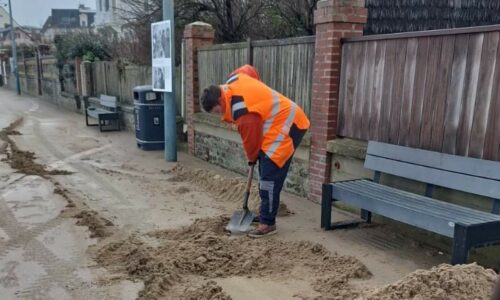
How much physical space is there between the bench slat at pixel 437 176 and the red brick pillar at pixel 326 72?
0.91m

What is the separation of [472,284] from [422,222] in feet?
3.46

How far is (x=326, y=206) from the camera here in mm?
5184

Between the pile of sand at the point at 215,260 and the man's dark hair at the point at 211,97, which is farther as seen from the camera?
the man's dark hair at the point at 211,97

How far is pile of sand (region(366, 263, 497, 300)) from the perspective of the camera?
3.00 metres

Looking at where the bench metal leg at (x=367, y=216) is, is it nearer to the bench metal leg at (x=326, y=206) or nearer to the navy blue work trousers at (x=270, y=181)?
the bench metal leg at (x=326, y=206)

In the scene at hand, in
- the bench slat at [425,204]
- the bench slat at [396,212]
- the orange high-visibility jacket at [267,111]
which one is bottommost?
the bench slat at [396,212]

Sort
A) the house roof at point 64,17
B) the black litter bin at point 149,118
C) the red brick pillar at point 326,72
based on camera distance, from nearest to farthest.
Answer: the red brick pillar at point 326,72
the black litter bin at point 149,118
the house roof at point 64,17

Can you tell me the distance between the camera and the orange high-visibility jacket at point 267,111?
16.1 ft

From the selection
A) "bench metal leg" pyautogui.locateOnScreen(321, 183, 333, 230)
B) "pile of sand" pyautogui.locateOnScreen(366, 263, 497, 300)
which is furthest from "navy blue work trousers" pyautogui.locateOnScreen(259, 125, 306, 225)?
"pile of sand" pyautogui.locateOnScreen(366, 263, 497, 300)

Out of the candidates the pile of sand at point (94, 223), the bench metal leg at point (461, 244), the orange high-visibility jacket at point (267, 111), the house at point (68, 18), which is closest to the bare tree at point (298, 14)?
the orange high-visibility jacket at point (267, 111)

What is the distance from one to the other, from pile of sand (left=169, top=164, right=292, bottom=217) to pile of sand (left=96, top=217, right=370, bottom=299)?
3.86 feet

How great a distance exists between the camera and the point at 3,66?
39.9 meters

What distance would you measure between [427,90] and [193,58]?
5761mm

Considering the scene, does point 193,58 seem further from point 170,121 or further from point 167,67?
point 170,121
